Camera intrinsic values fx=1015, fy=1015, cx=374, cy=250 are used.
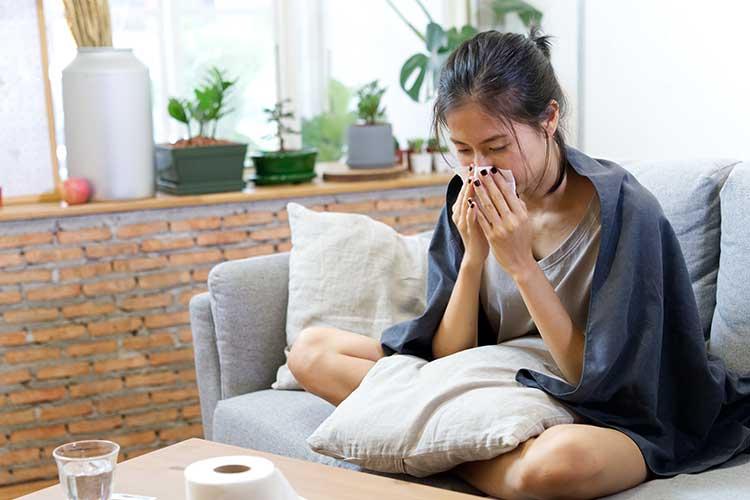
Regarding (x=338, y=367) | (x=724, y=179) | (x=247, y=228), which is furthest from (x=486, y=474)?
(x=247, y=228)

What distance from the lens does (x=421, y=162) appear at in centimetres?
371

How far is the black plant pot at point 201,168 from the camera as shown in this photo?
10.7 ft

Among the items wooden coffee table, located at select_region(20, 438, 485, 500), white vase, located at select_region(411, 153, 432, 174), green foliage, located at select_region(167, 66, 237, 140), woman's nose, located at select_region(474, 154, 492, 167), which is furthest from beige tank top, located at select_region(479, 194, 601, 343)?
A: white vase, located at select_region(411, 153, 432, 174)

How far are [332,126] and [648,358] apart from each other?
8.15 feet

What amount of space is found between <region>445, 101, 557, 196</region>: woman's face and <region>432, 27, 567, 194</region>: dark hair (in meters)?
0.01

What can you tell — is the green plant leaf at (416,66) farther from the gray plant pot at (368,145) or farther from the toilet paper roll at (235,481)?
the toilet paper roll at (235,481)

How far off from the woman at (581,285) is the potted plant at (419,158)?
170cm

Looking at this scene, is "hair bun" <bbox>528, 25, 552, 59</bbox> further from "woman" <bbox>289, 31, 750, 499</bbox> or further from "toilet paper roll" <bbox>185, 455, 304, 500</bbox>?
"toilet paper roll" <bbox>185, 455, 304, 500</bbox>

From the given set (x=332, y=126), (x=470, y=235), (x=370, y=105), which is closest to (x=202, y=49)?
(x=332, y=126)

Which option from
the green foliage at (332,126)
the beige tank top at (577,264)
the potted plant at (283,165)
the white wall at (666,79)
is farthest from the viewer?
the green foliage at (332,126)

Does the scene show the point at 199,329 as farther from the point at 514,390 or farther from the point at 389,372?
the point at 514,390

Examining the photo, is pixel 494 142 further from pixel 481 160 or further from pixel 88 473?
pixel 88 473

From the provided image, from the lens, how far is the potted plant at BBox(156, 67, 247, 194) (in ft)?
10.7

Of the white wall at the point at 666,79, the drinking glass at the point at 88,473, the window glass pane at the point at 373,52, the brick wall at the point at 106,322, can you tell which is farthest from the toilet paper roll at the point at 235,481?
the window glass pane at the point at 373,52
